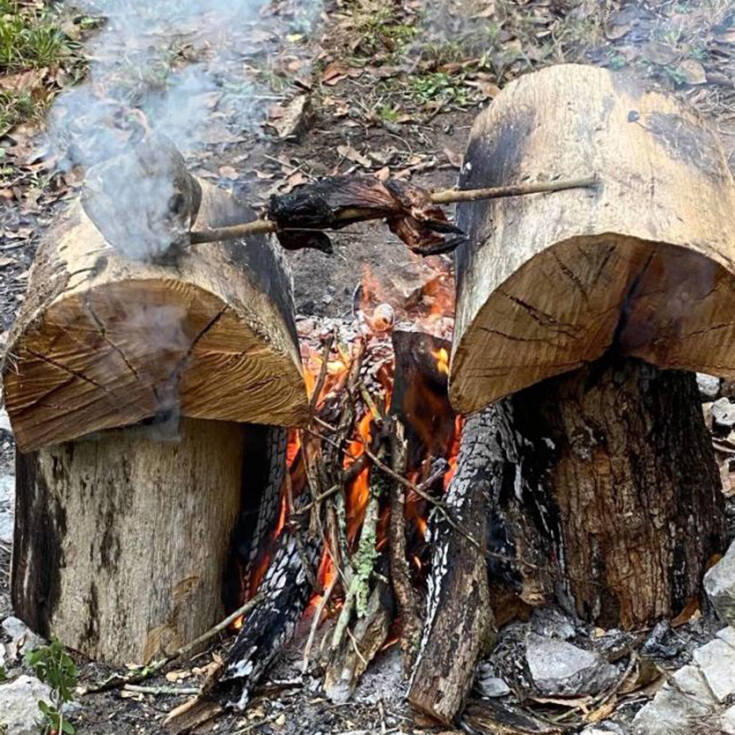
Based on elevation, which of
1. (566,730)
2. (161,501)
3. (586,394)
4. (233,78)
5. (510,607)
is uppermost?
(233,78)

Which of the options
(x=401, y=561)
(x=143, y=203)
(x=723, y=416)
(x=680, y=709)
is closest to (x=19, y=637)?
(x=401, y=561)

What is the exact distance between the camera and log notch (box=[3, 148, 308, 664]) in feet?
9.11

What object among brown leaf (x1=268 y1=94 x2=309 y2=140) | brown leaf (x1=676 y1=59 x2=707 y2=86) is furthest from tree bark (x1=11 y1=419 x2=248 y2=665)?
brown leaf (x1=676 y1=59 x2=707 y2=86)

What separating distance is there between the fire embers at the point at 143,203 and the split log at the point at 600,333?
72 cm

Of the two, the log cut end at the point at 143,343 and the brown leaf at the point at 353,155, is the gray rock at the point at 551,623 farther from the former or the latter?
the brown leaf at the point at 353,155

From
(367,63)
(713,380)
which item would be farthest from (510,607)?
(367,63)

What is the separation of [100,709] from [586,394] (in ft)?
4.93

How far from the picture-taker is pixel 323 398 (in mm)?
3730

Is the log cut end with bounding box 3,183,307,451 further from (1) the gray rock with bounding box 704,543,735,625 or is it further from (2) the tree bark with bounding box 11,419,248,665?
(1) the gray rock with bounding box 704,543,735,625

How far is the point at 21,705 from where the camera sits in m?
3.02

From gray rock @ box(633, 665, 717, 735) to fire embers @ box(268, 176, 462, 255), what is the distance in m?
1.19

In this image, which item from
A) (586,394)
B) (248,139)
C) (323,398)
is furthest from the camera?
(248,139)

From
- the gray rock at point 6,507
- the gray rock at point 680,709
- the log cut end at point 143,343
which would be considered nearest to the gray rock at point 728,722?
the gray rock at point 680,709

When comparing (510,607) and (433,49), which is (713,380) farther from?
(433,49)
